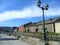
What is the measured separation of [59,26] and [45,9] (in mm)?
30659

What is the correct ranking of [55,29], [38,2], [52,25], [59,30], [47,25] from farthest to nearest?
[47,25] < [52,25] < [55,29] < [59,30] < [38,2]

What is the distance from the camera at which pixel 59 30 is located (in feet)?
186

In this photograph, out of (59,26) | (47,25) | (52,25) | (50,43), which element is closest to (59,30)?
(59,26)

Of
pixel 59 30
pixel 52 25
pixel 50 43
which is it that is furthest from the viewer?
pixel 52 25

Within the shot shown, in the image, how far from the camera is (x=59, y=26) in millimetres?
56844

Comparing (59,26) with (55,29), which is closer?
(59,26)

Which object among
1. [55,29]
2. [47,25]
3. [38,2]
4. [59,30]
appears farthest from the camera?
[47,25]

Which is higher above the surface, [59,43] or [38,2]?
[38,2]

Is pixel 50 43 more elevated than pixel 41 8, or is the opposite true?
pixel 41 8

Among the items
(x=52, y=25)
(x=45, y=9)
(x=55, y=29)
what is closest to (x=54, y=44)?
(x=45, y=9)

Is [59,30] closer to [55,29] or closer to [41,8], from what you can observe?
[55,29]

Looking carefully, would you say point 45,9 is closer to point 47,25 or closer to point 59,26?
point 59,26

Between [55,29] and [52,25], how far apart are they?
5.43m

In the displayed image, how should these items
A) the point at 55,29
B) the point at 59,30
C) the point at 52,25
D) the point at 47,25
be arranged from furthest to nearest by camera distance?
the point at 47,25 → the point at 52,25 → the point at 55,29 → the point at 59,30
